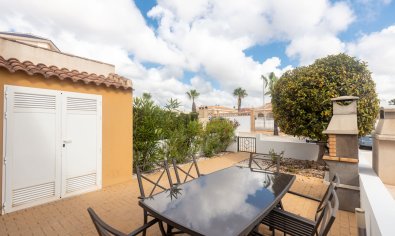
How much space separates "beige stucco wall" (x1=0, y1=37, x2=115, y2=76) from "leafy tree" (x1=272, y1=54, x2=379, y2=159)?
9119 millimetres

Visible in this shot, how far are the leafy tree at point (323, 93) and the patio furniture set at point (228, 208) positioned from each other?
14.0 feet

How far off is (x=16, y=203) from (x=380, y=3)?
10234 mm

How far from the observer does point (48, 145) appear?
452cm

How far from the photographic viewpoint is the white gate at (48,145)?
13.3 feet

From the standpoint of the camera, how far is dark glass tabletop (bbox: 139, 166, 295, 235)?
1.81 meters

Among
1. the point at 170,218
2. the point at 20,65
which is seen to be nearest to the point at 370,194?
the point at 170,218

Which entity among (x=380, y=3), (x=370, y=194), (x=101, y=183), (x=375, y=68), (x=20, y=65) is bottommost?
(x=101, y=183)

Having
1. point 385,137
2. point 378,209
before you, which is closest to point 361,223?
point 378,209

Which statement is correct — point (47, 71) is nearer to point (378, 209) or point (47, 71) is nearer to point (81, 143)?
point (81, 143)

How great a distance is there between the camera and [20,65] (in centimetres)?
423

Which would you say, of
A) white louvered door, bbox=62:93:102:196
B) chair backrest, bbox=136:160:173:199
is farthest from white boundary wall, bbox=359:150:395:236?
white louvered door, bbox=62:93:102:196

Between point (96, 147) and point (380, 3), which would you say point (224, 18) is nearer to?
point (380, 3)

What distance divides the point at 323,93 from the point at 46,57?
1105 cm

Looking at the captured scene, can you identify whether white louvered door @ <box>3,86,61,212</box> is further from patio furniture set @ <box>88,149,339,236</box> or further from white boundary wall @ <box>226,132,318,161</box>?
white boundary wall @ <box>226,132,318,161</box>
